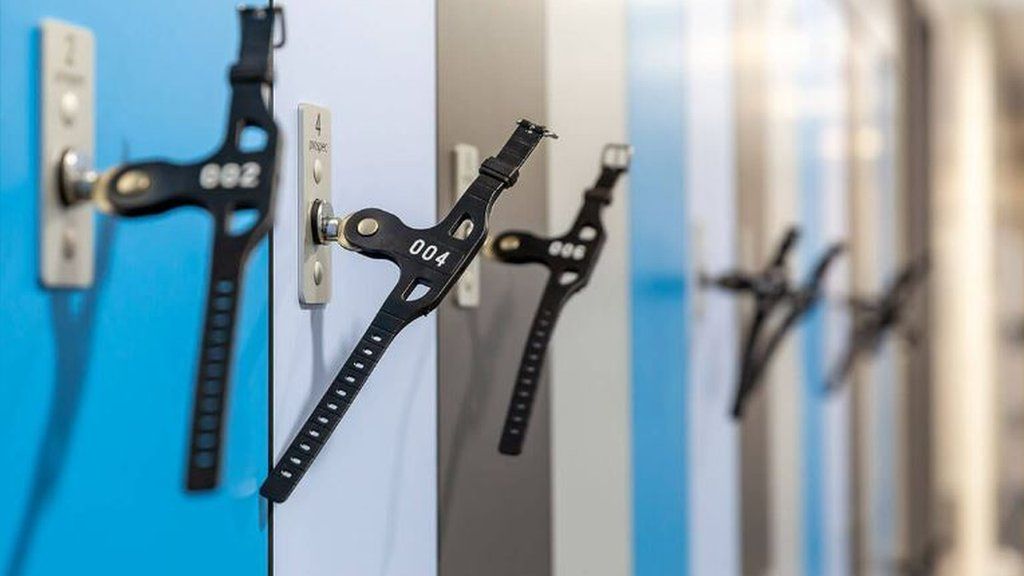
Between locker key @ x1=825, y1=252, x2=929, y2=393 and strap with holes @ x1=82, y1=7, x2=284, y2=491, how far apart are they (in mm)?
2338

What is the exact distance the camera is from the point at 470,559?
1238 millimetres

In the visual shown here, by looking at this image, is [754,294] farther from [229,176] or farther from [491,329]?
[229,176]

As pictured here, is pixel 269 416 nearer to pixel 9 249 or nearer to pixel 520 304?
pixel 9 249

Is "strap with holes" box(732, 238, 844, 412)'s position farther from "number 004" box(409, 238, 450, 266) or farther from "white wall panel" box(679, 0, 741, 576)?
"number 004" box(409, 238, 450, 266)

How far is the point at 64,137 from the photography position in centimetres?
72

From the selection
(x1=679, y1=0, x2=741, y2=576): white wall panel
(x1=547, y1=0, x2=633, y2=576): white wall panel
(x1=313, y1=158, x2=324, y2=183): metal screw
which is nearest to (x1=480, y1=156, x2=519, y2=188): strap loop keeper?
(x1=313, y1=158, x2=324, y2=183): metal screw

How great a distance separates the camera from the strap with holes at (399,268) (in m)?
0.86

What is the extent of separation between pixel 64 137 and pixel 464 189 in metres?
0.53

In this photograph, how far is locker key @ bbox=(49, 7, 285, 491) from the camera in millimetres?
681

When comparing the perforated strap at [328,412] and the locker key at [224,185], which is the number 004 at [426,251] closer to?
the perforated strap at [328,412]

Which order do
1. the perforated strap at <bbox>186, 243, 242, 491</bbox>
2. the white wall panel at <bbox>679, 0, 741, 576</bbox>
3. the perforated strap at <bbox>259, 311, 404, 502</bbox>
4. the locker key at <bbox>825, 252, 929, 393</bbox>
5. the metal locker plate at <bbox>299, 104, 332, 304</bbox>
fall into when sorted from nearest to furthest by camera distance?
1. the perforated strap at <bbox>186, 243, 242, 491</bbox>
2. the perforated strap at <bbox>259, 311, 404, 502</bbox>
3. the metal locker plate at <bbox>299, 104, 332, 304</bbox>
4. the white wall panel at <bbox>679, 0, 741, 576</bbox>
5. the locker key at <bbox>825, 252, 929, 393</bbox>

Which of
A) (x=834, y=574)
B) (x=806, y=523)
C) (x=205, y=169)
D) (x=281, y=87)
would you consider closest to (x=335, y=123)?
(x=281, y=87)

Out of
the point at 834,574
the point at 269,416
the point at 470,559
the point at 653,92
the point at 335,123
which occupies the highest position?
the point at 653,92

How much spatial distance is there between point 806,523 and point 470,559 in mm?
1601
